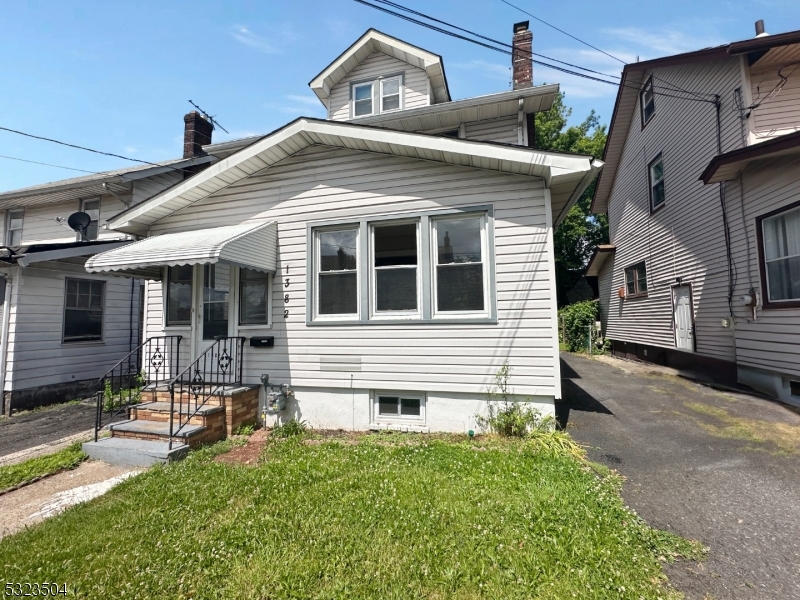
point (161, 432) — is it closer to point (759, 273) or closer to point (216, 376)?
point (216, 376)

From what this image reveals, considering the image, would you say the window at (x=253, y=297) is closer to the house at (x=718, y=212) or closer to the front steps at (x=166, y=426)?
the front steps at (x=166, y=426)

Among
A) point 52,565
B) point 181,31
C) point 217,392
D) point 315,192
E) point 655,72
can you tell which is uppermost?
point 655,72

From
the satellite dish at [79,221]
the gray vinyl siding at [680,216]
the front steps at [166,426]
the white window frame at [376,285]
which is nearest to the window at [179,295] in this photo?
the front steps at [166,426]

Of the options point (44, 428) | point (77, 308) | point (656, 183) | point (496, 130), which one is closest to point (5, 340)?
point (77, 308)

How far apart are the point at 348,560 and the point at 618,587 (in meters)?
1.87

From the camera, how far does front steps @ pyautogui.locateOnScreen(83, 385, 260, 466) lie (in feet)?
15.7

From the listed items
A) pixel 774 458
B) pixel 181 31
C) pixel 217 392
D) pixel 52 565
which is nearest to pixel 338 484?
pixel 52 565

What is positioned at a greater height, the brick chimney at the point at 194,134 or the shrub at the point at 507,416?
the brick chimney at the point at 194,134

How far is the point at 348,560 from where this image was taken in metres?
2.70

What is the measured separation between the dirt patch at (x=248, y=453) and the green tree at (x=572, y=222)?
80.4 feet

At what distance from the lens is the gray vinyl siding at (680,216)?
28.4ft

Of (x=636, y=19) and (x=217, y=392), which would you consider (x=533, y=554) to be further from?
(x=636, y=19)

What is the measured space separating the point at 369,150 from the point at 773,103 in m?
8.79

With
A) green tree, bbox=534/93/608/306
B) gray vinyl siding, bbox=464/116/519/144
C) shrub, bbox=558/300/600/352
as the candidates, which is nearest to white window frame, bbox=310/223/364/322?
gray vinyl siding, bbox=464/116/519/144
